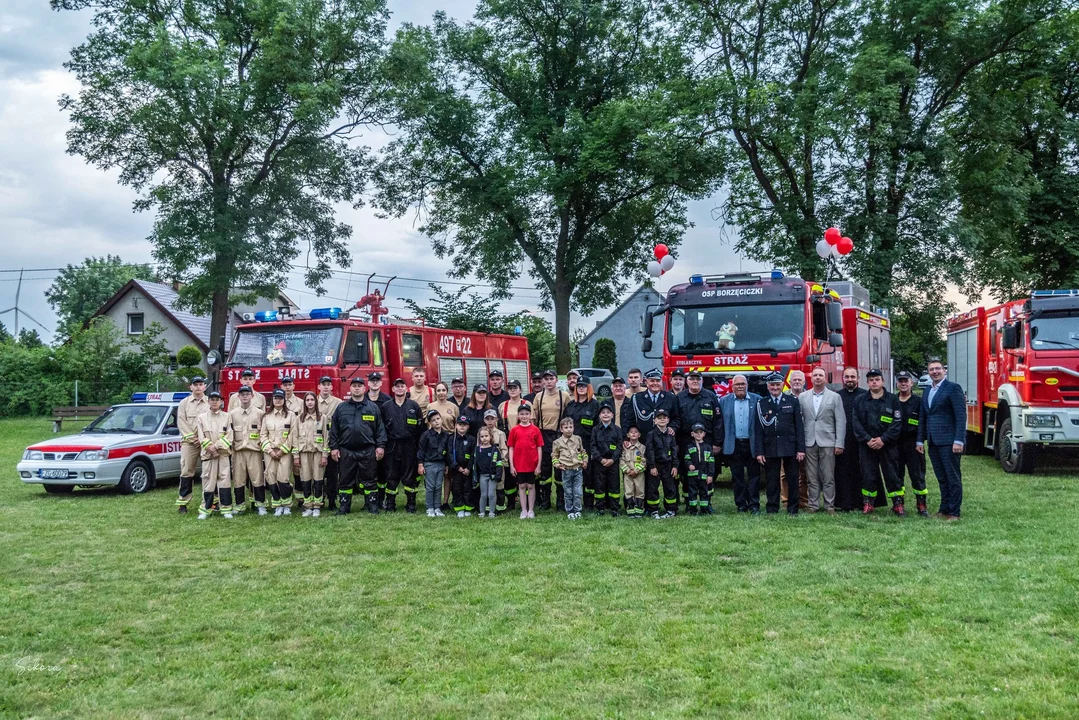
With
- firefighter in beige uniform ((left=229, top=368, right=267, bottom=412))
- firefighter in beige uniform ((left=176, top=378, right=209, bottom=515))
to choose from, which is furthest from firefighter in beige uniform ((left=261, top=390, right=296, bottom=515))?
firefighter in beige uniform ((left=176, top=378, right=209, bottom=515))

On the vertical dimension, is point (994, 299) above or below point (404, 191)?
below

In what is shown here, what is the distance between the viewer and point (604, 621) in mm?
5863

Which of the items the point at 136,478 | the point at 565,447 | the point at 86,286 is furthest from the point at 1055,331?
the point at 86,286

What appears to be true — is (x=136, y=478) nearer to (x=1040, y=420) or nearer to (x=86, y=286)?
(x=1040, y=420)

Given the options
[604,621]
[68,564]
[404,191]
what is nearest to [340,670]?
[604,621]

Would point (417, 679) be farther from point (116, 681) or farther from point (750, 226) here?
point (750, 226)

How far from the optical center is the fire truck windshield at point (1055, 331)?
1288 centimetres

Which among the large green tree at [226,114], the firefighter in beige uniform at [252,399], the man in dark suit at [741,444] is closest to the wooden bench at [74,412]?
the large green tree at [226,114]

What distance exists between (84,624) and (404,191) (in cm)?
2649

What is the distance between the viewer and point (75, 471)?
12.6m

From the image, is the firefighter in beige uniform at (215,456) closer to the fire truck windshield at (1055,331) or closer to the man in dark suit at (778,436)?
the man in dark suit at (778,436)

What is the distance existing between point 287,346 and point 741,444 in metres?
7.32

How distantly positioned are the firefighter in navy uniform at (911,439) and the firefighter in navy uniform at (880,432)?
0.06 m

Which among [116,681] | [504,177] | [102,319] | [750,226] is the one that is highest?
[504,177]
